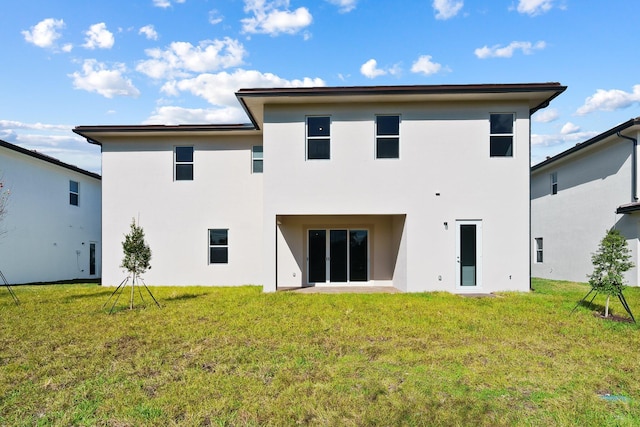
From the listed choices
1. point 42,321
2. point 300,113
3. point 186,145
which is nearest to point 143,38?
point 186,145

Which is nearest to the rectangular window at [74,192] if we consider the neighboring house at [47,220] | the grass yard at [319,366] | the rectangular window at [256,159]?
the neighboring house at [47,220]

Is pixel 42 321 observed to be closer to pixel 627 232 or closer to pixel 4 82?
pixel 4 82

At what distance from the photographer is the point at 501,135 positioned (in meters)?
12.4

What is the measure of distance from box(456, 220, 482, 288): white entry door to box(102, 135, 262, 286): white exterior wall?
720 cm

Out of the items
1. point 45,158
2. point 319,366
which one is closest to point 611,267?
point 319,366

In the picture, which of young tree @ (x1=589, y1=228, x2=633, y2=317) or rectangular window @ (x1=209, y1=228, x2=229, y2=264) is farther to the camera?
rectangular window @ (x1=209, y1=228, x2=229, y2=264)

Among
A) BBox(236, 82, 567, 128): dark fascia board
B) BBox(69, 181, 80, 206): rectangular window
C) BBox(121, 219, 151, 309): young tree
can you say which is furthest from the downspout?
BBox(69, 181, 80, 206): rectangular window

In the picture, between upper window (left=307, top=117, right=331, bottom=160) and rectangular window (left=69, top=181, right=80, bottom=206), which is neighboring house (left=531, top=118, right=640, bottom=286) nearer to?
upper window (left=307, top=117, right=331, bottom=160)

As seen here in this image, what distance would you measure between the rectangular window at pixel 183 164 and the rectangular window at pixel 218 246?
236 cm

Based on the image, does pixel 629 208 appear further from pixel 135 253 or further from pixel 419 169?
pixel 135 253

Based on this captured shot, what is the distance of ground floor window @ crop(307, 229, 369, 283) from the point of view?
565 inches

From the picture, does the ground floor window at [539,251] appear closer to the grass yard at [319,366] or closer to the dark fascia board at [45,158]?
the grass yard at [319,366]

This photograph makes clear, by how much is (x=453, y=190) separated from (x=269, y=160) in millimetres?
6045

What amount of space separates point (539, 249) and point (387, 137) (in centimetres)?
1318
